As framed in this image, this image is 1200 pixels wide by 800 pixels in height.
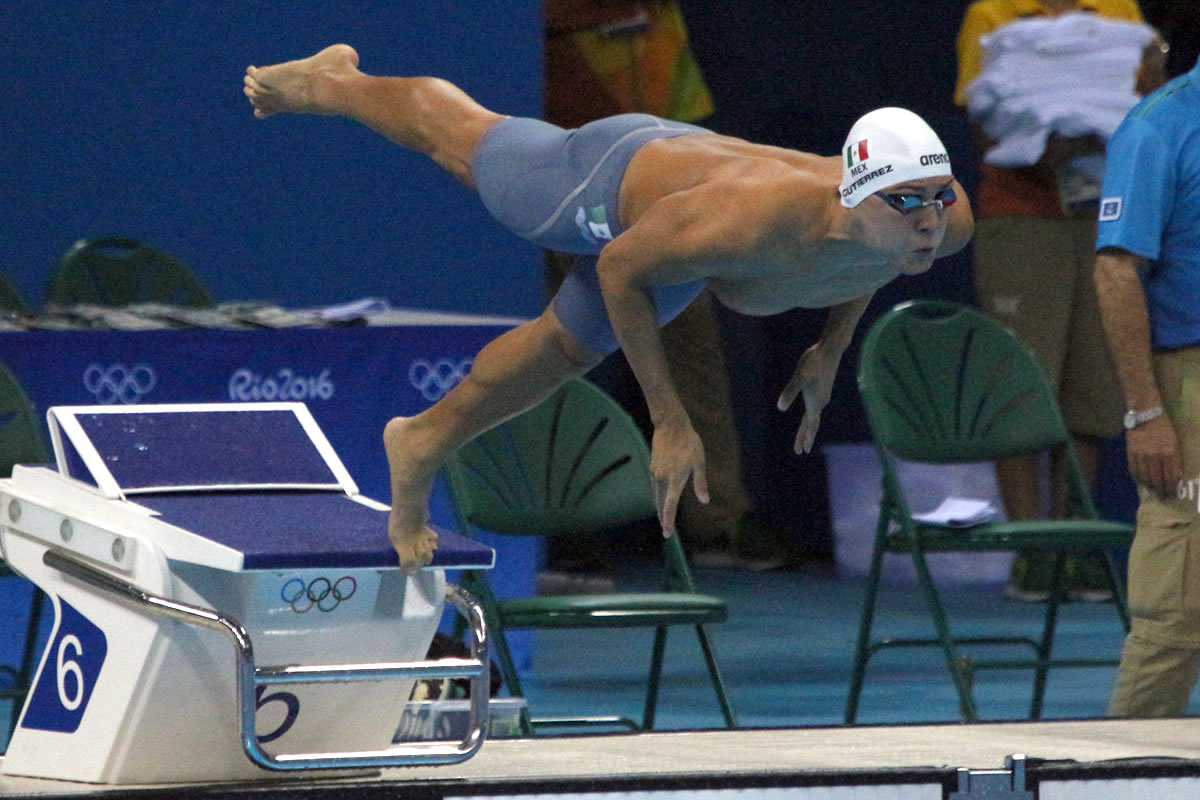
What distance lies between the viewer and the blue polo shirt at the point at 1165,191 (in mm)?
4293

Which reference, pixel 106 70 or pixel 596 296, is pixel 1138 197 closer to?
pixel 596 296

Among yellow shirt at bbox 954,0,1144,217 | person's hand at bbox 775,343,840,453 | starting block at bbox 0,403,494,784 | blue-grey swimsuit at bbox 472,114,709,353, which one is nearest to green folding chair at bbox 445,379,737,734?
person's hand at bbox 775,343,840,453

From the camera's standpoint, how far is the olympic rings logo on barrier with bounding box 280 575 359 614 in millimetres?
3225

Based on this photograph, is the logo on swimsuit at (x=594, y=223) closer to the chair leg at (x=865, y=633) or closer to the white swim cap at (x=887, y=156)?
the white swim cap at (x=887, y=156)

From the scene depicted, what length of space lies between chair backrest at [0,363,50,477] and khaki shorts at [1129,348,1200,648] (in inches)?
99.8

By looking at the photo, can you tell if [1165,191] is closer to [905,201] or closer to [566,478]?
[905,201]

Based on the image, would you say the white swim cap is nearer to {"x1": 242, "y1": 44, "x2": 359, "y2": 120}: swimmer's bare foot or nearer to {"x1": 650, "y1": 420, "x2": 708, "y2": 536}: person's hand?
{"x1": 650, "y1": 420, "x2": 708, "y2": 536}: person's hand

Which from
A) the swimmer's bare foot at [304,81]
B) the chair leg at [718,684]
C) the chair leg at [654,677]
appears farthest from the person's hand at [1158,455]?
the swimmer's bare foot at [304,81]

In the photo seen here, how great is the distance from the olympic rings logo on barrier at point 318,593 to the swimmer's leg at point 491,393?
31 cm

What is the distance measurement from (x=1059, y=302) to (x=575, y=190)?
12.2ft

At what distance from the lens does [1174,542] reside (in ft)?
14.2

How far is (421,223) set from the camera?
7.16 m

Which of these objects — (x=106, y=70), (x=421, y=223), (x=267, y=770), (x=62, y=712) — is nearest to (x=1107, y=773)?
(x=267, y=770)

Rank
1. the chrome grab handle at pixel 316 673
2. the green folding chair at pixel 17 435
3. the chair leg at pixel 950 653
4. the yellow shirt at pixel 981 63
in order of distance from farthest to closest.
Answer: the yellow shirt at pixel 981 63, the chair leg at pixel 950 653, the green folding chair at pixel 17 435, the chrome grab handle at pixel 316 673
